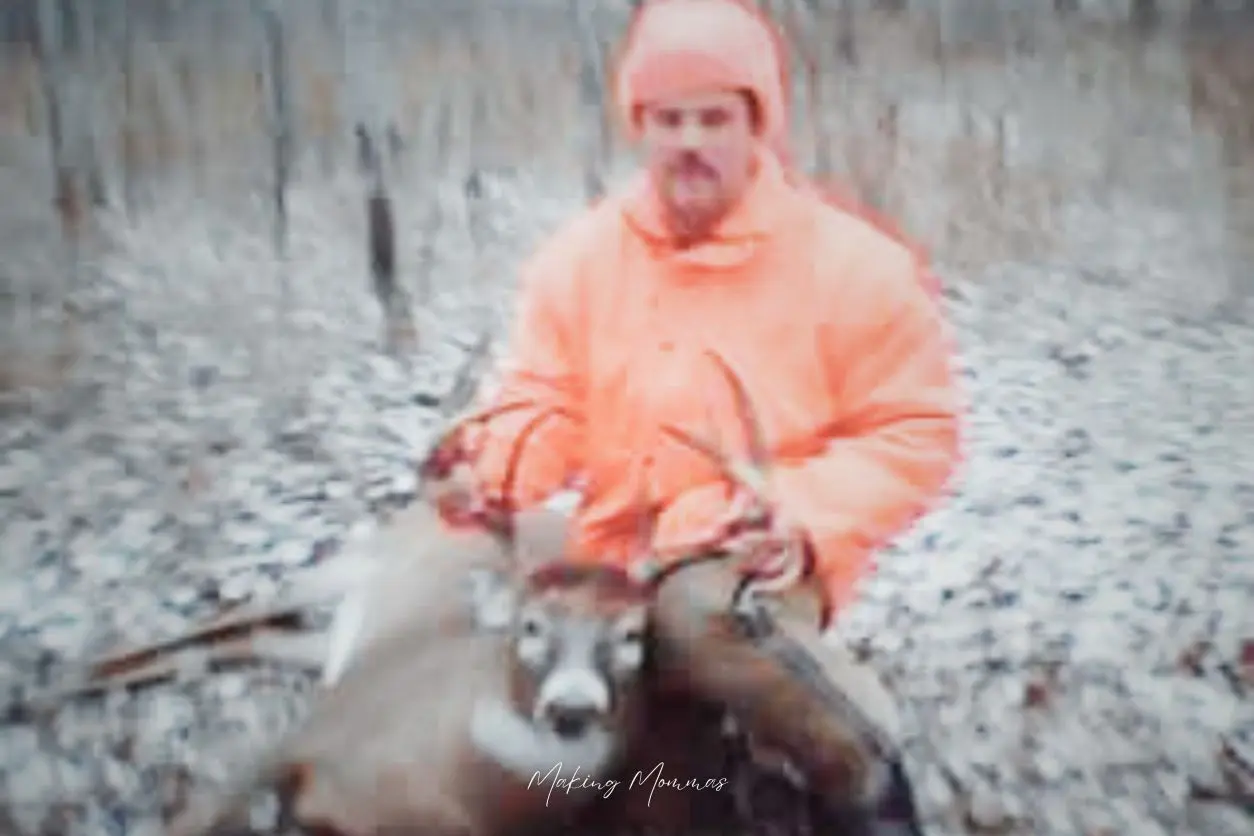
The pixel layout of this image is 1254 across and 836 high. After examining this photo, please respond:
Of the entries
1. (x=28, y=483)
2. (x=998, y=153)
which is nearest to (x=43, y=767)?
(x=28, y=483)

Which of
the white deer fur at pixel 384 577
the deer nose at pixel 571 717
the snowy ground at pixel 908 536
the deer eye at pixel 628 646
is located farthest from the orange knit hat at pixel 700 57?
the deer nose at pixel 571 717

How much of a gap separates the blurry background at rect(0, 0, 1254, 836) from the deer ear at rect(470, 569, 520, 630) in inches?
6.5

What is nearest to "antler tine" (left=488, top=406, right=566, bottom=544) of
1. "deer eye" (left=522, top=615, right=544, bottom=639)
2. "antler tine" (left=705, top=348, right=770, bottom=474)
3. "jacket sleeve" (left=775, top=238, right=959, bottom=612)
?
"deer eye" (left=522, top=615, right=544, bottom=639)

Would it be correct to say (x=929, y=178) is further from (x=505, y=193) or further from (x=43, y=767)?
(x=43, y=767)

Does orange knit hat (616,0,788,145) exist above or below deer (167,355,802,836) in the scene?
above

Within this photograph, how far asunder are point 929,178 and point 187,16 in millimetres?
1068

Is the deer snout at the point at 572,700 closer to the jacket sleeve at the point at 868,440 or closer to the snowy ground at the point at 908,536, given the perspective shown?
the jacket sleeve at the point at 868,440

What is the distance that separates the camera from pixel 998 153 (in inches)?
85.5

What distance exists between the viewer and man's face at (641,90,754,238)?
206cm

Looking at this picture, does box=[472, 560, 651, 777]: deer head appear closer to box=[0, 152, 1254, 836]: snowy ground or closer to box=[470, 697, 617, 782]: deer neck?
box=[470, 697, 617, 782]: deer neck

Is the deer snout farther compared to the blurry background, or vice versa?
the blurry background

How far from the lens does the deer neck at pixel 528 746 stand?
6.63ft

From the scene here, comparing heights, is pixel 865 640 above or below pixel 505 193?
below

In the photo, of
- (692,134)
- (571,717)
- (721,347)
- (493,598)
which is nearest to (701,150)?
(692,134)
